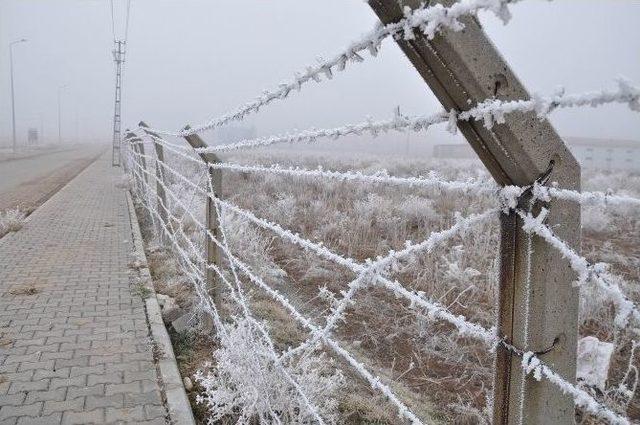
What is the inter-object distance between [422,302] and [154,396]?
233 centimetres

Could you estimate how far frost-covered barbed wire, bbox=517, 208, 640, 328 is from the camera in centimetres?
75

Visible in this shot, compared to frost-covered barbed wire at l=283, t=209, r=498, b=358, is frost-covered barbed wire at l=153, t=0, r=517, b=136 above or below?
above

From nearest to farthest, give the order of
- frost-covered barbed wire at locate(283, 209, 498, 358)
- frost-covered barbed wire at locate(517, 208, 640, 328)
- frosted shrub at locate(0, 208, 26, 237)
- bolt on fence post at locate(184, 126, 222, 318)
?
frost-covered barbed wire at locate(517, 208, 640, 328)
frost-covered barbed wire at locate(283, 209, 498, 358)
bolt on fence post at locate(184, 126, 222, 318)
frosted shrub at locate(0, 208, 26, 237)

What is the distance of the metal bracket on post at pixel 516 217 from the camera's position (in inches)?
34.9

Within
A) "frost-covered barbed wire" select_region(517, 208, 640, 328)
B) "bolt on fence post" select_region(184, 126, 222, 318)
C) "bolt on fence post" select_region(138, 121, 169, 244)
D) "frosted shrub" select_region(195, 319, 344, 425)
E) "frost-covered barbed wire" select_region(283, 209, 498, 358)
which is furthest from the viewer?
"bolt on fence post" select_region(138, 121, 169, 244)

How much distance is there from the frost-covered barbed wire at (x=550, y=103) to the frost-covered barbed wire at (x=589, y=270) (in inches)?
8.2

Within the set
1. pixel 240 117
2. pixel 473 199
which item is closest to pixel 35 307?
pixel 240 117

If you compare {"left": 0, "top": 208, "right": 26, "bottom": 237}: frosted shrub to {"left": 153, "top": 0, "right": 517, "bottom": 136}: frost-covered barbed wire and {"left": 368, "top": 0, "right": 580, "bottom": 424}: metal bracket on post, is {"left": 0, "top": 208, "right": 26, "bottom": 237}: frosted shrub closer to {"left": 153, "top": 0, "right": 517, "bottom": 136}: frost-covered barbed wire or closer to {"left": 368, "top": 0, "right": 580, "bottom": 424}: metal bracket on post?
{"left": 153, "top": 0, "right": 517, "bottom": 136}: frost-covered barbed wire

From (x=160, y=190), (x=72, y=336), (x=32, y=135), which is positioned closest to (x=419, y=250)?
(x=72, y=336)

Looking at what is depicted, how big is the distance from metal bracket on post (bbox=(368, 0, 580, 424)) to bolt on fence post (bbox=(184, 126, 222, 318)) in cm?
275

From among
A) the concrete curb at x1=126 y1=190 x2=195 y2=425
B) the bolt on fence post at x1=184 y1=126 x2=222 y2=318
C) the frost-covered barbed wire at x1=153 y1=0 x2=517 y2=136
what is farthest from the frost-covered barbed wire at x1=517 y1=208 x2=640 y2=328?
the bolt on fence post at x1=184 y1=126 x2=222 y2=318

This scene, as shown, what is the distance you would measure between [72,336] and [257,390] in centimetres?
200

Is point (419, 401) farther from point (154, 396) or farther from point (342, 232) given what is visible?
point (342, 232)

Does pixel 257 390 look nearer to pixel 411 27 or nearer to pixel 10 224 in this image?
pixel 411 27
